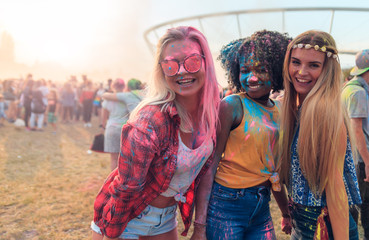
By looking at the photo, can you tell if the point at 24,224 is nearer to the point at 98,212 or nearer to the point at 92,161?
the point at 98,212

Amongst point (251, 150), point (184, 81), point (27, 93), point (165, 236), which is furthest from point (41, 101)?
point (251, 150)

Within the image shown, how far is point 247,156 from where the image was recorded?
5.93ft

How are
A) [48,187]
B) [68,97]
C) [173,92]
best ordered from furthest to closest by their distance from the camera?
[68,97], [48,187], [173,92]

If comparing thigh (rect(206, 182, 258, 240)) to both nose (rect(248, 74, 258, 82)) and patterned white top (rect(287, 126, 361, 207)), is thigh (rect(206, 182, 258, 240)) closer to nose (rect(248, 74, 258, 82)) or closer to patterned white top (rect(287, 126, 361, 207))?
patterned white top (rect(287, 126, 361, 207))

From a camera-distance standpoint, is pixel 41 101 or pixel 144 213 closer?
pixel 144 213

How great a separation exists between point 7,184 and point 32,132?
5.65 metres

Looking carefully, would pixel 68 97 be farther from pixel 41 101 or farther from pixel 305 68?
pixel 305 68

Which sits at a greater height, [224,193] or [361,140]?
[224,193]

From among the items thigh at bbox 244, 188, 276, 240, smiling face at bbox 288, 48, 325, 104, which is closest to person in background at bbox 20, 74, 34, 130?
thigh at bbox 244, 188, 276, 240

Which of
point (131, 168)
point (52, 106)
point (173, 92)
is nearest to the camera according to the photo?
point (131, 168)

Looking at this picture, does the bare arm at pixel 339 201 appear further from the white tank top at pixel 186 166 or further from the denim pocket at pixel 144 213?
the denim pocket at pixel 144 213

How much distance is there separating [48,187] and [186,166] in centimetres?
446

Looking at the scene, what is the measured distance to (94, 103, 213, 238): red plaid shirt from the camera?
5.02 ft

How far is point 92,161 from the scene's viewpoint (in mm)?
7293
